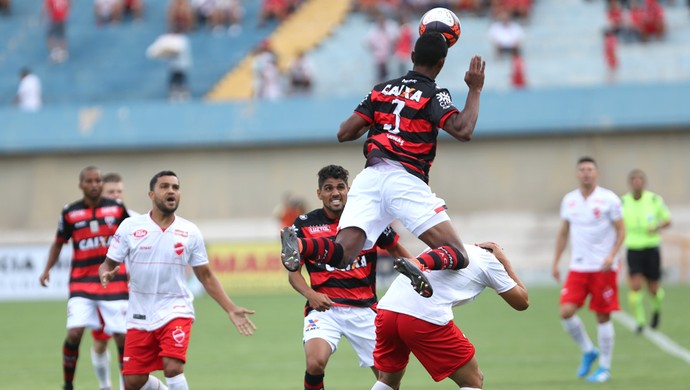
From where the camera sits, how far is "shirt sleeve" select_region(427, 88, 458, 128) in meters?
8.38

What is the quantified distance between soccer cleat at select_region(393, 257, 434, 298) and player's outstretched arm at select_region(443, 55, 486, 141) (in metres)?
1.08

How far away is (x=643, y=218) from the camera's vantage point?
1842 cm

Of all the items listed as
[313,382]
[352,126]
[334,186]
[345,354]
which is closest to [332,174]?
[334,186]

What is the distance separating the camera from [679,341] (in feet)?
53.0

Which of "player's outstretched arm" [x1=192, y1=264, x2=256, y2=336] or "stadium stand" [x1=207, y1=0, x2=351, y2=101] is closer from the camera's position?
"player's outstretched arm" [x1=192, y1=264, x2=256, y2=336]

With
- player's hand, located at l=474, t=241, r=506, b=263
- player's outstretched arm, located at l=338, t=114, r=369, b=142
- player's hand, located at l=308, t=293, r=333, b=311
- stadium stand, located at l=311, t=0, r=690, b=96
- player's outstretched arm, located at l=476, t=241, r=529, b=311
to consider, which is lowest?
player's hand, located at l=308, t=293, r=333, b=311

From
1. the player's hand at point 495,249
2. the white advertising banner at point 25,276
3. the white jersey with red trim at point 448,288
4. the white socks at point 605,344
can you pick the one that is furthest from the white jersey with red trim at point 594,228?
the white advertising banner at point 25,276

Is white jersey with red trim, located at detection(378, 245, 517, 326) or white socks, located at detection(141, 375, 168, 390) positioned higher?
white jersey with red trim, located at detection(378, 245, 517, 326)

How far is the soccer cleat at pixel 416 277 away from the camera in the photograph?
7.71 meters

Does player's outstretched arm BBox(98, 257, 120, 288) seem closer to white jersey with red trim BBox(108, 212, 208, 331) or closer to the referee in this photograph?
white jersey with red trim BBox(108, 212, 208, 331)

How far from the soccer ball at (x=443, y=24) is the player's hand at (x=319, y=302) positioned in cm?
220

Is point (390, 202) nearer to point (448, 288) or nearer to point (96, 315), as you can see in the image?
point (448, 288)

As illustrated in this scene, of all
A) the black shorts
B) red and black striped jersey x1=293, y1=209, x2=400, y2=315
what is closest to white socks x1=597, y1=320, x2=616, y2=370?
red and black striped jersey x1=293, y1=209, x2=400, y2=315

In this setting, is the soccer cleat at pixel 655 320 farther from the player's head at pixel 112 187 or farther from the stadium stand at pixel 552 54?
the stadium stand at pixel 552 54
